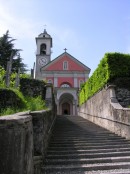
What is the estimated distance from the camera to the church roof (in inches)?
1542

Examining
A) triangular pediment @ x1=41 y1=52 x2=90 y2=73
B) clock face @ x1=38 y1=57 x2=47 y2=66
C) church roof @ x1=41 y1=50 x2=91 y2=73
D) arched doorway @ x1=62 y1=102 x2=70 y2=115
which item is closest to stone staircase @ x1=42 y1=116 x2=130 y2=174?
arched doorway @ x1=62 y1=102 x2=70 y2=115

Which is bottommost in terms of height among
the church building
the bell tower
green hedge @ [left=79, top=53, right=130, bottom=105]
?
green hedge @ [left=79, top=53, right=130, bottom=105]

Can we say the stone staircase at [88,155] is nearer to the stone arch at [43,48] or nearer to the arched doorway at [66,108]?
the arched doorway at [66,108]

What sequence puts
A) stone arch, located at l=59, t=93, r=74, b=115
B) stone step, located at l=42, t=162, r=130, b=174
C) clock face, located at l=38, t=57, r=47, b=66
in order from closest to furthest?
1. stone step, located at l=42, t=162, r=130, b=174
2. stone arch, located at l=59, t=93, r=74, b=115
3. clock face, located at l=38, t=57, r=47, b=66

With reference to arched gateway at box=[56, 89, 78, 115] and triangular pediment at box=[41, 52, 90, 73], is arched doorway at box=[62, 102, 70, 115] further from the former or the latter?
triangular pediment at box=[41, 52, 90, 73]

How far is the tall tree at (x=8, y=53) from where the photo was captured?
91.4ft

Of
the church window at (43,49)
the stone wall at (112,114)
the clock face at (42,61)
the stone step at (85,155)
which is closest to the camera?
the stone step at (85,155)

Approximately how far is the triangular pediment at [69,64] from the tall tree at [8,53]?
9532 mm

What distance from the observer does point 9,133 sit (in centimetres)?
302

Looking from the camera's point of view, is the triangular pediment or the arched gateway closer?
the arched gateway

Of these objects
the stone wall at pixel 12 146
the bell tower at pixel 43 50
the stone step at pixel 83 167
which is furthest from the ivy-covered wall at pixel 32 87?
the bell tower at pixel 43 50

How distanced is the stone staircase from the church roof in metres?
30.4

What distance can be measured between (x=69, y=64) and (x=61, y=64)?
57.5 inches

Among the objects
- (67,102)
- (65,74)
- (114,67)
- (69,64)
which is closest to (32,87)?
(114,67)
